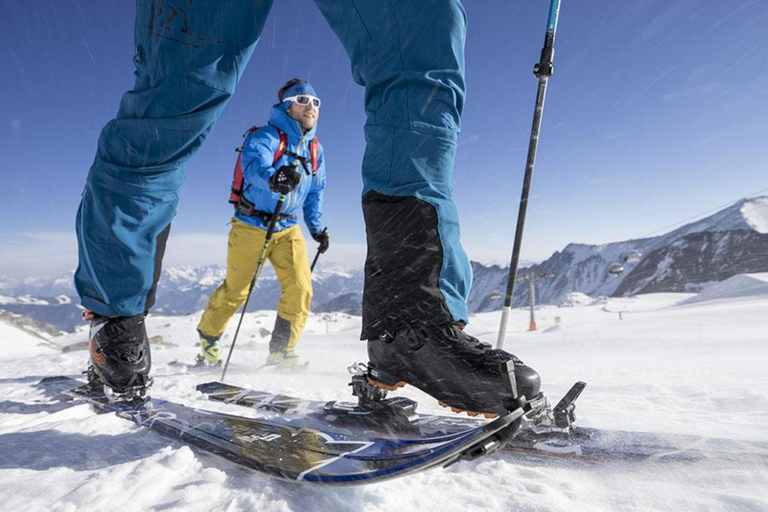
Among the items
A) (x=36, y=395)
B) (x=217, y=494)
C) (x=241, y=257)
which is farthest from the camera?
(x=241, y=257)

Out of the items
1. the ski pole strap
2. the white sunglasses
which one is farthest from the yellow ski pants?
the ski pole strap

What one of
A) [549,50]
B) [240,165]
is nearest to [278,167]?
[240,165]

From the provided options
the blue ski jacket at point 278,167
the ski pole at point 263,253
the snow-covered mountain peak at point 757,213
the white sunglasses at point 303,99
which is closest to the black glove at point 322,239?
the blue ski jacket at point 278,167

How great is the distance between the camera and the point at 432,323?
997mm

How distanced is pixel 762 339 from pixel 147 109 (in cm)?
644

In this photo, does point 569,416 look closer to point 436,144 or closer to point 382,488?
point 382,488

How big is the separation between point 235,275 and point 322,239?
3.27 feet

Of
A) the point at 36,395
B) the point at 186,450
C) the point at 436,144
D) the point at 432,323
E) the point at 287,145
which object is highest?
the point at 287,145

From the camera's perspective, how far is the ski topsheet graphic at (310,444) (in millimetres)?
791

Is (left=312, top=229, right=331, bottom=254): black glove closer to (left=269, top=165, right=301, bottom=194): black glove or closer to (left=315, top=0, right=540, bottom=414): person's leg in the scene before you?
(left=269, top=165, right=301, bottom=194): black glove

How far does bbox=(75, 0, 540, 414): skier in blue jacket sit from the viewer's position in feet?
3.28

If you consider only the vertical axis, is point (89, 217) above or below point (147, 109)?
below

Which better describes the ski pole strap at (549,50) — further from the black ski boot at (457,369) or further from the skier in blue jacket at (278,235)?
the skier in blue jacket at (278,235)

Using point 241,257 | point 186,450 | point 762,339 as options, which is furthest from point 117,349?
point 762,339
